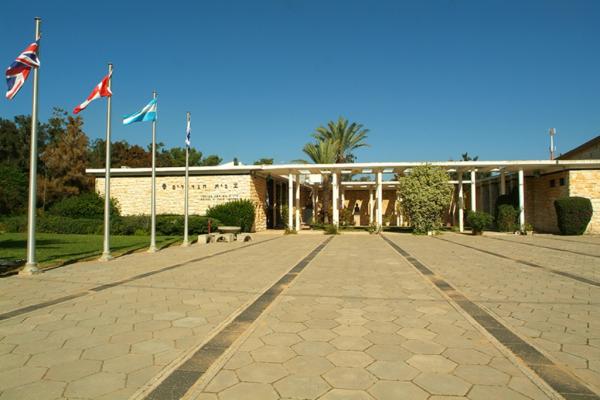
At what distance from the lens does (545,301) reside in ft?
18.5

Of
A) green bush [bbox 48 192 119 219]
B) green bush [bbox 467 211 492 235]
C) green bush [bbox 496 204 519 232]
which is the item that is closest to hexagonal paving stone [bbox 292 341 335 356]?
green bush [bbox 467 211 492 235]

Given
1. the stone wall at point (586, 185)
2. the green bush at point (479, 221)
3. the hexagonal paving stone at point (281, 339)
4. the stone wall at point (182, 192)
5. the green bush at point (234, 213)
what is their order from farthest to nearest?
the stone wall at point (182, 192) → the green bush at point (234, 213) → the stone wall at point (586, 185) → the green bush at point (479, 221) → the hexagonal paving stone at point (281, 339)

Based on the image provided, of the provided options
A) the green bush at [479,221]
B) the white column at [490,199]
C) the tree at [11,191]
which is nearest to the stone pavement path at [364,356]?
the green bush at [479,221]

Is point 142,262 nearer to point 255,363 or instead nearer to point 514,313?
point 255,363

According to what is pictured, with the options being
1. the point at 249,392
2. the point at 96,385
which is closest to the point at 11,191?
the point at 96,385

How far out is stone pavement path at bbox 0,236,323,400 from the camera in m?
3.04

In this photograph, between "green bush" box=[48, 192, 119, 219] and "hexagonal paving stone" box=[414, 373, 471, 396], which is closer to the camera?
"hexagonal paving stone" box=[414, 373, 471, 396]

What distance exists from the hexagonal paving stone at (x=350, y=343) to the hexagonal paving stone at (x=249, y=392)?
1.06 metres

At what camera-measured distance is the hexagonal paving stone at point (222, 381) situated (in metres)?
2.87

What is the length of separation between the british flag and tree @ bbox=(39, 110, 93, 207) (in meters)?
25.3

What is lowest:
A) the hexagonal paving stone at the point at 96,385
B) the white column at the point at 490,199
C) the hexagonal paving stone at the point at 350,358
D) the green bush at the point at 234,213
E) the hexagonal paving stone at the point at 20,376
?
the hexagonal paving stone at the point at 20,376

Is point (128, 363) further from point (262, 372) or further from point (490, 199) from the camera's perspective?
point (490, 199)

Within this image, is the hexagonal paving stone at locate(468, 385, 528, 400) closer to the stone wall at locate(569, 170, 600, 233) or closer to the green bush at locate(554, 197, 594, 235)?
the green bush at locate(554, 197, 594, 235)

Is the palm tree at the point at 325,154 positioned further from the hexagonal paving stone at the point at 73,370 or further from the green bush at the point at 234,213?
the hexagonal paving stone at the point at 73,370
